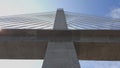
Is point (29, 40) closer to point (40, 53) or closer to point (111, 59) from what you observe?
point (40, 53)

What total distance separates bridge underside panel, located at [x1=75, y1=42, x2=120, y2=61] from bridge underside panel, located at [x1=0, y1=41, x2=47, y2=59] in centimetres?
152

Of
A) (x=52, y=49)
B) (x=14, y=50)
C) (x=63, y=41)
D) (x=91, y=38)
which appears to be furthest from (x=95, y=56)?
(x=14, y=50)

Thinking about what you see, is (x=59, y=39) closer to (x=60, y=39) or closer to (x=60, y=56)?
(x=60, y=39)

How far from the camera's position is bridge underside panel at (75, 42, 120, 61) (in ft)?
36.4

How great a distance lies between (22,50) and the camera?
447 inches

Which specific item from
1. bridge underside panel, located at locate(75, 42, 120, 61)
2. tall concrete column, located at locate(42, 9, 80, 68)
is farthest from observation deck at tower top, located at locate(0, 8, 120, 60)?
tall concrete column, located at locate(42, 9, 80, 68)

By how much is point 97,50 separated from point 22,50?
10.2ft

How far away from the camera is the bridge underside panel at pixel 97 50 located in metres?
11.1

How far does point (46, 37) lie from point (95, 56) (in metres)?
2.22

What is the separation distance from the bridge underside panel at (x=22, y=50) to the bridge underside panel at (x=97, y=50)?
4.99ft

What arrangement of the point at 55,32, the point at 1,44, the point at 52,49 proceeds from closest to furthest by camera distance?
the point at 52,49, the point at 1,44, the point at 55,32

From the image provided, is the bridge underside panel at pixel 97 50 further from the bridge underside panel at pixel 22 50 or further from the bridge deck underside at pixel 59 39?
the bridge underside panel at pixel 22 50

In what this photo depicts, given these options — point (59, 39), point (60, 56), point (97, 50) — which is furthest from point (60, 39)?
point (60, 56)

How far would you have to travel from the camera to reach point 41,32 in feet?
38.3
